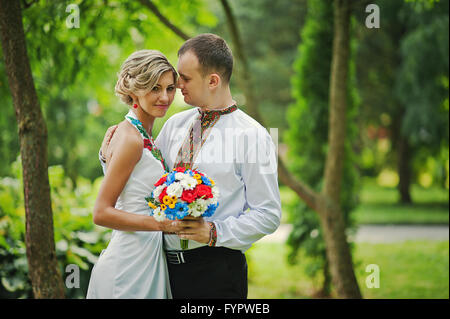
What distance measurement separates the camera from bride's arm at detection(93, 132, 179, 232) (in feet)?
7.62

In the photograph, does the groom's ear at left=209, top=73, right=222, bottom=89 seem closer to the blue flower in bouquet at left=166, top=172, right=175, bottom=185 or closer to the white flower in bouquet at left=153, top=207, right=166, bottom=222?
the blue flower in bouquet at left=166, top=172, right=175, bottom=185

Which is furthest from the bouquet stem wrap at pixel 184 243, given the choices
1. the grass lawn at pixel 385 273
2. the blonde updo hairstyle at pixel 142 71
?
the grass lawn at pixel 385 273

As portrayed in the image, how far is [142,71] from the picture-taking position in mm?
2486

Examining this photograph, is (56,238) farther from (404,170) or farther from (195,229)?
(404,170)

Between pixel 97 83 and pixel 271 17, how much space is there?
14501 millimetres

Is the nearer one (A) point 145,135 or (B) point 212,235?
(B) point 212,235

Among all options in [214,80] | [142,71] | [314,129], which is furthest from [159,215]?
[314,129]

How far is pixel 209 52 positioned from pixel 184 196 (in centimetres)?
95

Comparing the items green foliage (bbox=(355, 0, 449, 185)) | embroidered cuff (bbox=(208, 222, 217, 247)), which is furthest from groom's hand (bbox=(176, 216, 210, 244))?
green foliage (bbox=(355, 0, 449, 185))

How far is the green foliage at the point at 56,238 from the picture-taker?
17.2 ft

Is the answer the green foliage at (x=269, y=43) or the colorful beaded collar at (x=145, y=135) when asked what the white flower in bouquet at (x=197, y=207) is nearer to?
the colorful beaded collar at (x=145, y=135)

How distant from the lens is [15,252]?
5.27 meters
